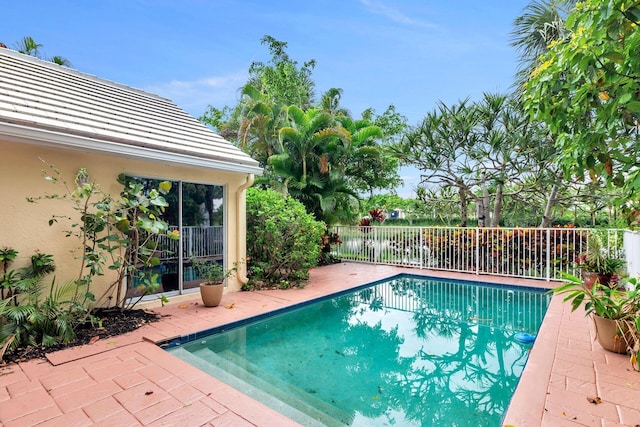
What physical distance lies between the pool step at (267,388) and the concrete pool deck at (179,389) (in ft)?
0.76

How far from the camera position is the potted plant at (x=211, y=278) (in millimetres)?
6508

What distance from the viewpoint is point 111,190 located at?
593cm

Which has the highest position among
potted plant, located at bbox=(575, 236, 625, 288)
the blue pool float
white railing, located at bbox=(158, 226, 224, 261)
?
white railing, located at bbox=(158, 226, 224, 261)

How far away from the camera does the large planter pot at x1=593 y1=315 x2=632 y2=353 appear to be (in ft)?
13.4

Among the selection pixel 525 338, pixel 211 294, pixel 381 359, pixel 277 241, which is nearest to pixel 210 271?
pixel 211 294

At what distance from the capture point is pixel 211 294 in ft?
21.3

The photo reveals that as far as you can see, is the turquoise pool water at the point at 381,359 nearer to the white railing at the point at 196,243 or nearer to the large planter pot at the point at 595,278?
the large planter pot at the point at 595,278

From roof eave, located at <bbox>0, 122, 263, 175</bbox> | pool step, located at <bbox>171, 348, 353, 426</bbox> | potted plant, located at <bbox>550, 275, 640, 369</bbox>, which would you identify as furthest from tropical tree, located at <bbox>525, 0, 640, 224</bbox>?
roof eave, located at <bbox>0, 122, 263, 175</bbox>

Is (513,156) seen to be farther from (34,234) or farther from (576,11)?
Answer: (34,234)

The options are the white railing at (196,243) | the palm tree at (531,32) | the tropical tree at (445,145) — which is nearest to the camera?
the white railing at (196,243)

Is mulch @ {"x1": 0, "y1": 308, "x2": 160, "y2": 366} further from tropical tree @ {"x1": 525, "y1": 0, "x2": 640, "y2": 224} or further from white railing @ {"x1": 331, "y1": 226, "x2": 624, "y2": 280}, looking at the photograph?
white railing @ {"x1": 331, "y1": 226, "x2": 624, "y2": 280}

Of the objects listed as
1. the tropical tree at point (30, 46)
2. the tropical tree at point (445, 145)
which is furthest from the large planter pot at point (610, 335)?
the tropical tree at point (30, 46)

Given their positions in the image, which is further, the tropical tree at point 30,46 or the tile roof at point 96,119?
the tropical tree at point 30,46

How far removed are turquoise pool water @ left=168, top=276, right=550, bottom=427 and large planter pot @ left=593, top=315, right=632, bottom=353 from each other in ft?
3.20
